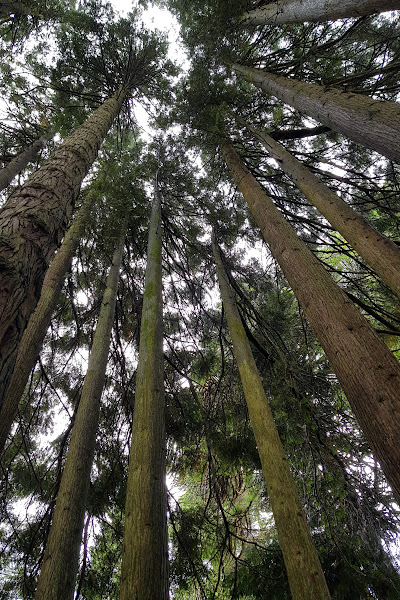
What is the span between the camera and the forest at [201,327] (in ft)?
7.39

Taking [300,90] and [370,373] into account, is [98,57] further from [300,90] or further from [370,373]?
[370,373]

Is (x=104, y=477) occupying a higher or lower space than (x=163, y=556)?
higher

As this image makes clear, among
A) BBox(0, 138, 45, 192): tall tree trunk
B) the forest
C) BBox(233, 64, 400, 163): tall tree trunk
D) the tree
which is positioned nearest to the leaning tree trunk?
the forest

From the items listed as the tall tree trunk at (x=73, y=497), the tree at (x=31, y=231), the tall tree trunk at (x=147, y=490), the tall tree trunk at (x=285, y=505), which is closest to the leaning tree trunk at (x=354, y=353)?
the tall tree trunk at (x=285, y=505)

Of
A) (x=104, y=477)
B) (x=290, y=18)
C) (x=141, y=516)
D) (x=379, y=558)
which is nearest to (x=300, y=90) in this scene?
(x=290, y=18)

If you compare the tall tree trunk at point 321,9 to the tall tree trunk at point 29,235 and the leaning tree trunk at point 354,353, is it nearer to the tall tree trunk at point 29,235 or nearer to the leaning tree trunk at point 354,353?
the leaning tree trunk at point 354,353

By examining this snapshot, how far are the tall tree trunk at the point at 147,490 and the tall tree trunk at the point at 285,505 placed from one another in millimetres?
1024

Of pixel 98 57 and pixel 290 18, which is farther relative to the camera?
pixel 98 57

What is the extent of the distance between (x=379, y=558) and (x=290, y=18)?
32.0 feet

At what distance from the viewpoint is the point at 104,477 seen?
199 inches

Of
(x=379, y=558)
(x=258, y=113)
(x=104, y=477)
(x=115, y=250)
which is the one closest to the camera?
(x=379, y=558)

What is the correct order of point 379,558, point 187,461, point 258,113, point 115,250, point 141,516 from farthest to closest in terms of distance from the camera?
point 258,113 → point 115,250 → point 187,461 → point 379,558 → point 141,516

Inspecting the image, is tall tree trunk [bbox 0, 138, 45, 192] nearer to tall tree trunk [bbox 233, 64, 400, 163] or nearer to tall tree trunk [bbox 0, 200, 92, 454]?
tall tree trunk [bbox 0, 200, 92, 454]

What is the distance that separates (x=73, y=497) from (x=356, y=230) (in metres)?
4.31
